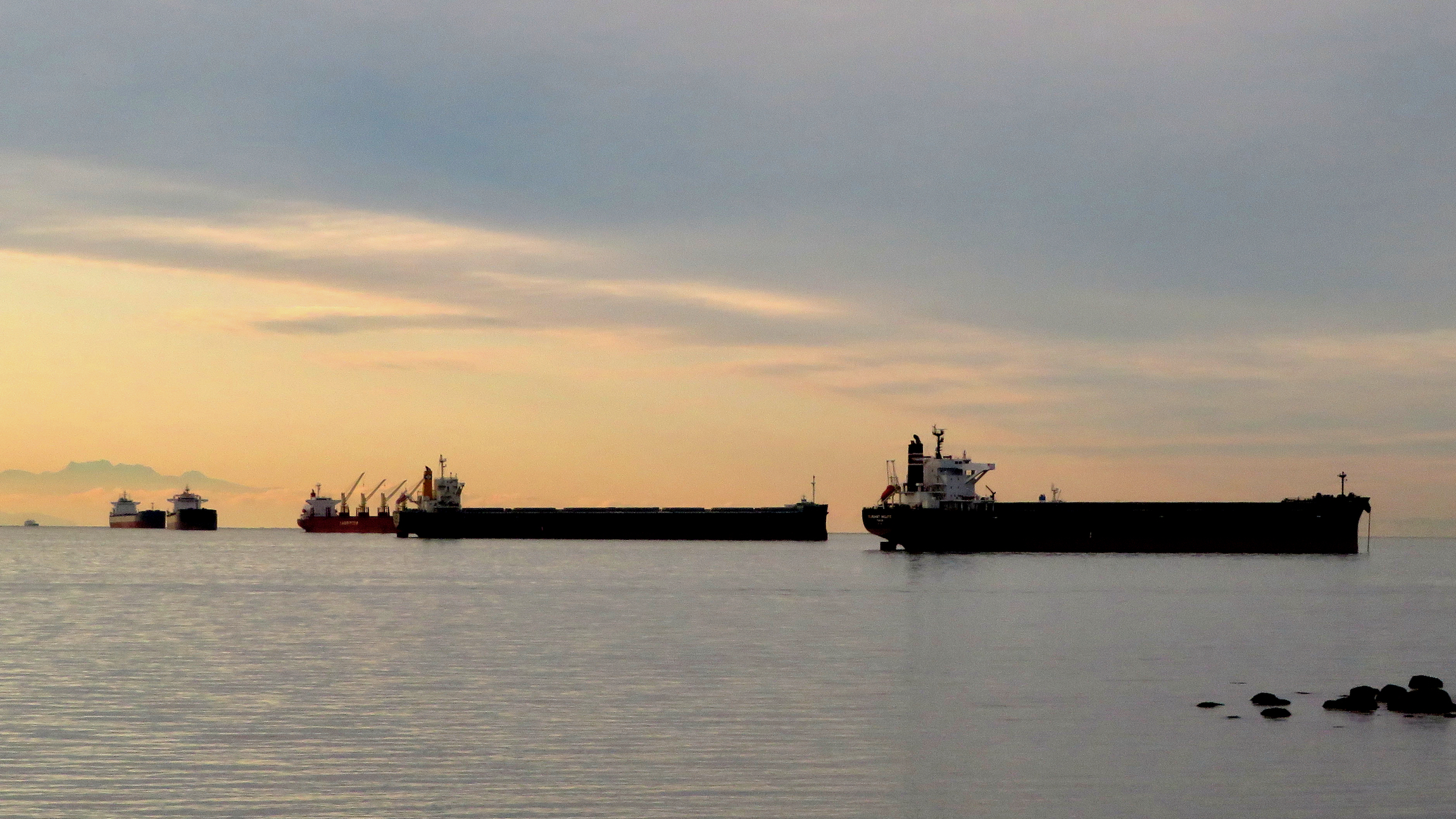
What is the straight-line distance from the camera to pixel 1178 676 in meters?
38.4

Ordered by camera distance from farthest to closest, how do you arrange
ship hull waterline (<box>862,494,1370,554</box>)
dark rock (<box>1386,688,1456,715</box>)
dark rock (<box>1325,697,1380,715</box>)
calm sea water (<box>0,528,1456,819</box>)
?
1. ship hull waterline (<box>862,494,1370,554</box>)
2. dark rock (<box>1325,697,1380,715</box>)
3. dark rock (<box>1386,688,1456,715</box>)
4. calm sea water (<box>0,528,1456,819</box>)

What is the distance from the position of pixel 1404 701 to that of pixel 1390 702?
0.60 metres

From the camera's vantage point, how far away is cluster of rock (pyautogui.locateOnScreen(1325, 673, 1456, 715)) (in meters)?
30.6

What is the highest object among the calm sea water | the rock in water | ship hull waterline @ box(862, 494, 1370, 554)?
ship hull waterline @ box(862, 494, 1370, 554)

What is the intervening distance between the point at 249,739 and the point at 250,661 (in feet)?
47.9

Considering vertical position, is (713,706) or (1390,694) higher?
(1390,694)

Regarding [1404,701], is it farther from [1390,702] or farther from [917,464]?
[917,464]

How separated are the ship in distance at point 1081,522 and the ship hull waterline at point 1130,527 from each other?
79 mm

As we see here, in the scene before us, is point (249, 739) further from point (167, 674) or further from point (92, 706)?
point (167, 674)

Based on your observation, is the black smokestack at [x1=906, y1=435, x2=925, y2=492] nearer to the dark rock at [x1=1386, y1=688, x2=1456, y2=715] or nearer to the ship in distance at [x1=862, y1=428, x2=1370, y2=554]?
the ship in distance at [x1=862, y1=428, x2=1370, y2=554]

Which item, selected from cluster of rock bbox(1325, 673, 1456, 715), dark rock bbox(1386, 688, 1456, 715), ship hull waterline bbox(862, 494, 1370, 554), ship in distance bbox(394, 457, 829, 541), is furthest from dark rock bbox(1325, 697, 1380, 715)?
ship in distance bbox(394, 457, 829, 541)

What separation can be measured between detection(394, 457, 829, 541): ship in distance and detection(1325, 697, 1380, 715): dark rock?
493 ft

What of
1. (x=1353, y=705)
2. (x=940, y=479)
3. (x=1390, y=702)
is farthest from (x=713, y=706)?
(x=940, y=479)

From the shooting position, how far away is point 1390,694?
3183cm
